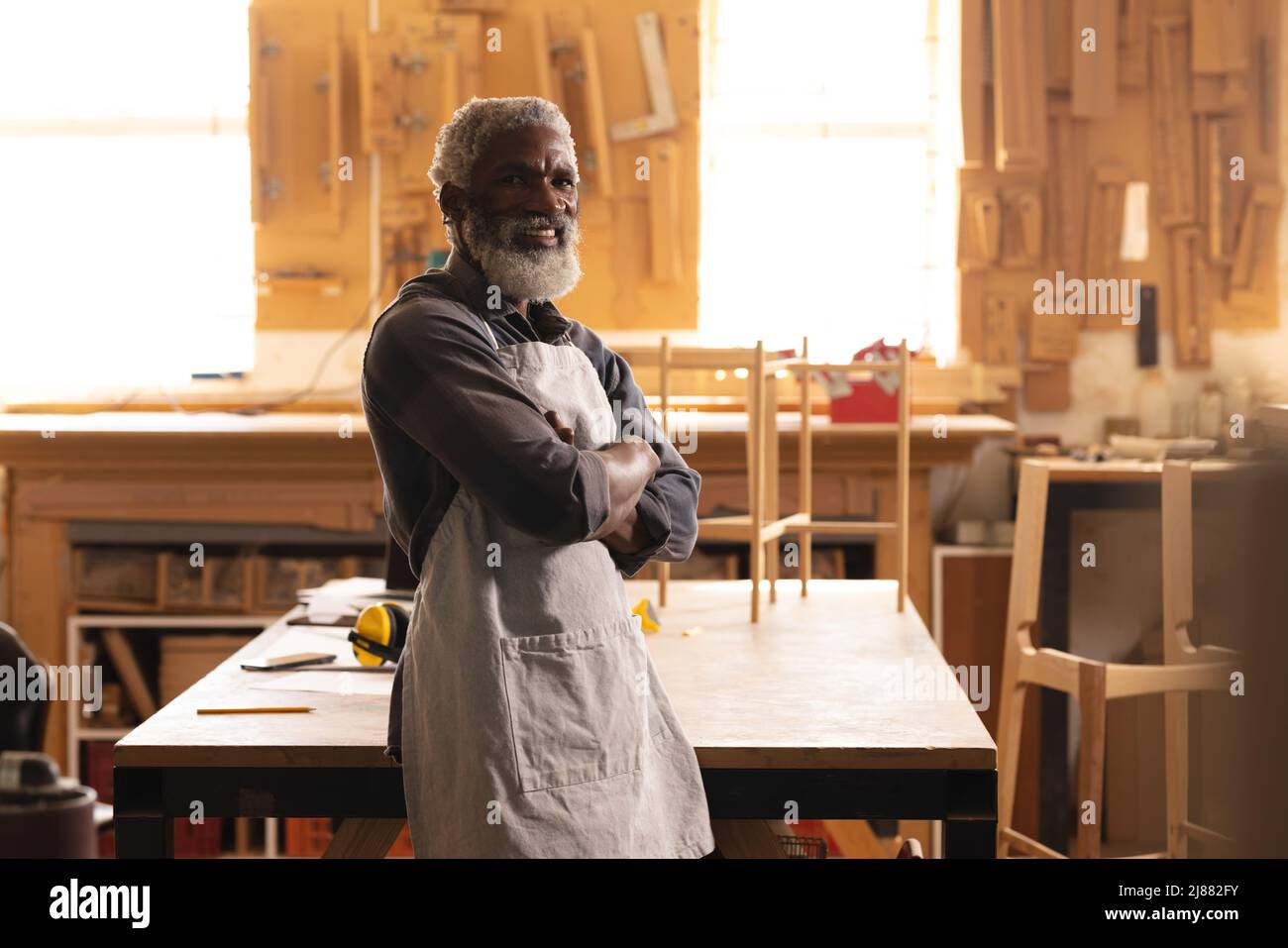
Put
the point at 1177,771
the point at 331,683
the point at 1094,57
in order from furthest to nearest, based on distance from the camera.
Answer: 1. the point at 1094,57
2. the point at 1177,771
3. the point at 331,683

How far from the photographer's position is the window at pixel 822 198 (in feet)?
15.8

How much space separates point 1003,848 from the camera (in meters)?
3.28

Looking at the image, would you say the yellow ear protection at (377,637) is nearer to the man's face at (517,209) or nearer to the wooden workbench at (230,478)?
the man's face at (517,209)

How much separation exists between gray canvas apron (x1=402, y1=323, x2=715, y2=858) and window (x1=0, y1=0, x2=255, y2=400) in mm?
3472

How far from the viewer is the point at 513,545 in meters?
1.67

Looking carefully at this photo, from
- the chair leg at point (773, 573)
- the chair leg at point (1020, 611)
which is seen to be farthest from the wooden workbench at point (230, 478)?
the chair leg at point (773, 573)

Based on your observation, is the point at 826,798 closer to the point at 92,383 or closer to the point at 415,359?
the point at 415,359

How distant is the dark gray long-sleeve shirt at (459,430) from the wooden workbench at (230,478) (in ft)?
7.38

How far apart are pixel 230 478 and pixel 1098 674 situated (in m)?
Answer: 2.50

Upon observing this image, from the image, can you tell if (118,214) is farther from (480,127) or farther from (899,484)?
(480,127)

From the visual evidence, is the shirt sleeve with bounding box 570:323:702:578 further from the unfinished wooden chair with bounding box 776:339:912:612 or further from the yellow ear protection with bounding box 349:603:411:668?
the unfinished wooden chair with bounding box 776:339:912:612

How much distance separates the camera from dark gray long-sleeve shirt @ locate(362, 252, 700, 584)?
63.8 inches

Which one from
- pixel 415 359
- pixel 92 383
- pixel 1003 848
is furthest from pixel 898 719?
pixel 92 383

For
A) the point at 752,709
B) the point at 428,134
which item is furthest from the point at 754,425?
the point at 428,134
